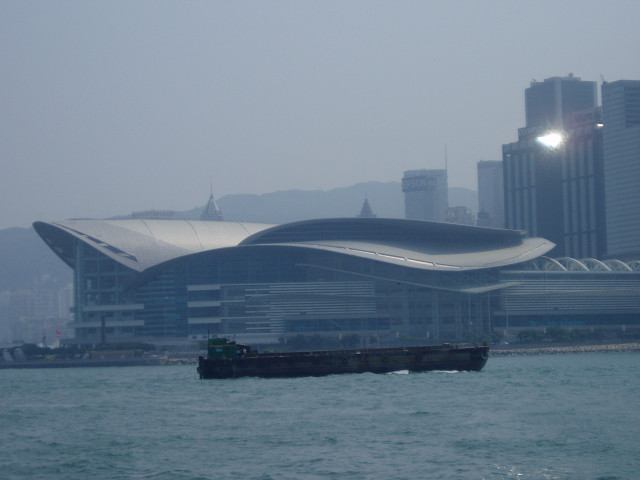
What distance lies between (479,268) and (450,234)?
1462 cm

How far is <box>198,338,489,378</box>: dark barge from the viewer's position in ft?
279

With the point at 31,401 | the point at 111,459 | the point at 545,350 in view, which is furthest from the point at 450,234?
the point at 111,459

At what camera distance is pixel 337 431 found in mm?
48500

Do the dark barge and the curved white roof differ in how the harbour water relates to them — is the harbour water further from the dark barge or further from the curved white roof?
the curved white roof

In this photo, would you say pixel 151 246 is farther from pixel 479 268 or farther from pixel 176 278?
pixel 479 268

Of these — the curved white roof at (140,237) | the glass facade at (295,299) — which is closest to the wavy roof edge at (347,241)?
the curved white roof at (140,237)

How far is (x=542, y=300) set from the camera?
15912 centimetres

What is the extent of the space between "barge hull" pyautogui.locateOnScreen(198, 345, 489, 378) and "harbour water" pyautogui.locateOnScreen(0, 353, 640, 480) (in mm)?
8185

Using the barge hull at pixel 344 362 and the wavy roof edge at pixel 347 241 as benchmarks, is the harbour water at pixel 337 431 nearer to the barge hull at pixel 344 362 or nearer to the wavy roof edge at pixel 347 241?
the barge hull at pixel 344 362

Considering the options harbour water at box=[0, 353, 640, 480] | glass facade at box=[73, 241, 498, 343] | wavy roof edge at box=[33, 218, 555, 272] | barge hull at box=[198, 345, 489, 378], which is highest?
wavy roof edge at box=[33, 218, 555, 272]

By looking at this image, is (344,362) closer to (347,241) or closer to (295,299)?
(295,299)

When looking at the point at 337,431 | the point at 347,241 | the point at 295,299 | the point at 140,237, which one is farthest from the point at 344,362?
the point at 140,237

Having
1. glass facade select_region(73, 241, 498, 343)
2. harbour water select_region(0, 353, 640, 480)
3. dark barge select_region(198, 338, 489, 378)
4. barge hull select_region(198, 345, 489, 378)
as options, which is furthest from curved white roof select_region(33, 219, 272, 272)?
harbour water select_region(0, 353, 640, 480)

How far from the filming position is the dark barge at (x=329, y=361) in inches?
3351
